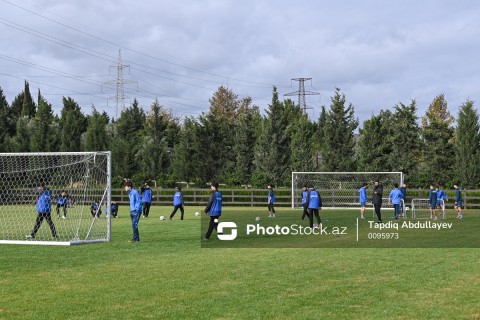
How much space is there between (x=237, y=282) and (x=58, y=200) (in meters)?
23.7

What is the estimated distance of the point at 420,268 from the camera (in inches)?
515

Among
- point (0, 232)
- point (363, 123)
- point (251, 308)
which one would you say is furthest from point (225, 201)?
point (251, 308)

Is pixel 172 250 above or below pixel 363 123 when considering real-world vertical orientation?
below

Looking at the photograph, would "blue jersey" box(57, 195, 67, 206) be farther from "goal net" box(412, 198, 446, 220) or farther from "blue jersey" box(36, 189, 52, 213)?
"goal net" box(412, 198, 446, 220)

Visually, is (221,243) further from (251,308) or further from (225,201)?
(225,201)

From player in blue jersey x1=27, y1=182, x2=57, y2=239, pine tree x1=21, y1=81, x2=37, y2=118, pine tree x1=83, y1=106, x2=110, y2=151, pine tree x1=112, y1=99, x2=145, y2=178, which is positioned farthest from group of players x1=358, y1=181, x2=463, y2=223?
pine tree x1=21, y1=81, x2=37, y2=118

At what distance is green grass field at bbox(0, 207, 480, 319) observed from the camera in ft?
29.0

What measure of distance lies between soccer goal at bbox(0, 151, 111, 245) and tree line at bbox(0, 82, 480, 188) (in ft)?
29.1

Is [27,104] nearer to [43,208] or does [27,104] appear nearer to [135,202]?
[43,208]

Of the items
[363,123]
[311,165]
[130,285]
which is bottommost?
[130,285]

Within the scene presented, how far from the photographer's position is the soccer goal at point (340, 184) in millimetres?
44906

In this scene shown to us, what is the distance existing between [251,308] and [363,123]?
42.5m

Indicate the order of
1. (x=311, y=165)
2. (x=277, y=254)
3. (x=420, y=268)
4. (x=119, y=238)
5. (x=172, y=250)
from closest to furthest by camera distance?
(x=420, y=268)
(x=277, y=254)
(x=172, y=250)
(x=119, y=238)
(x=311, y=165)

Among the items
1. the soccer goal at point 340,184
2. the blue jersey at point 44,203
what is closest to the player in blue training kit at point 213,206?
the blue jersey at point 44,203
